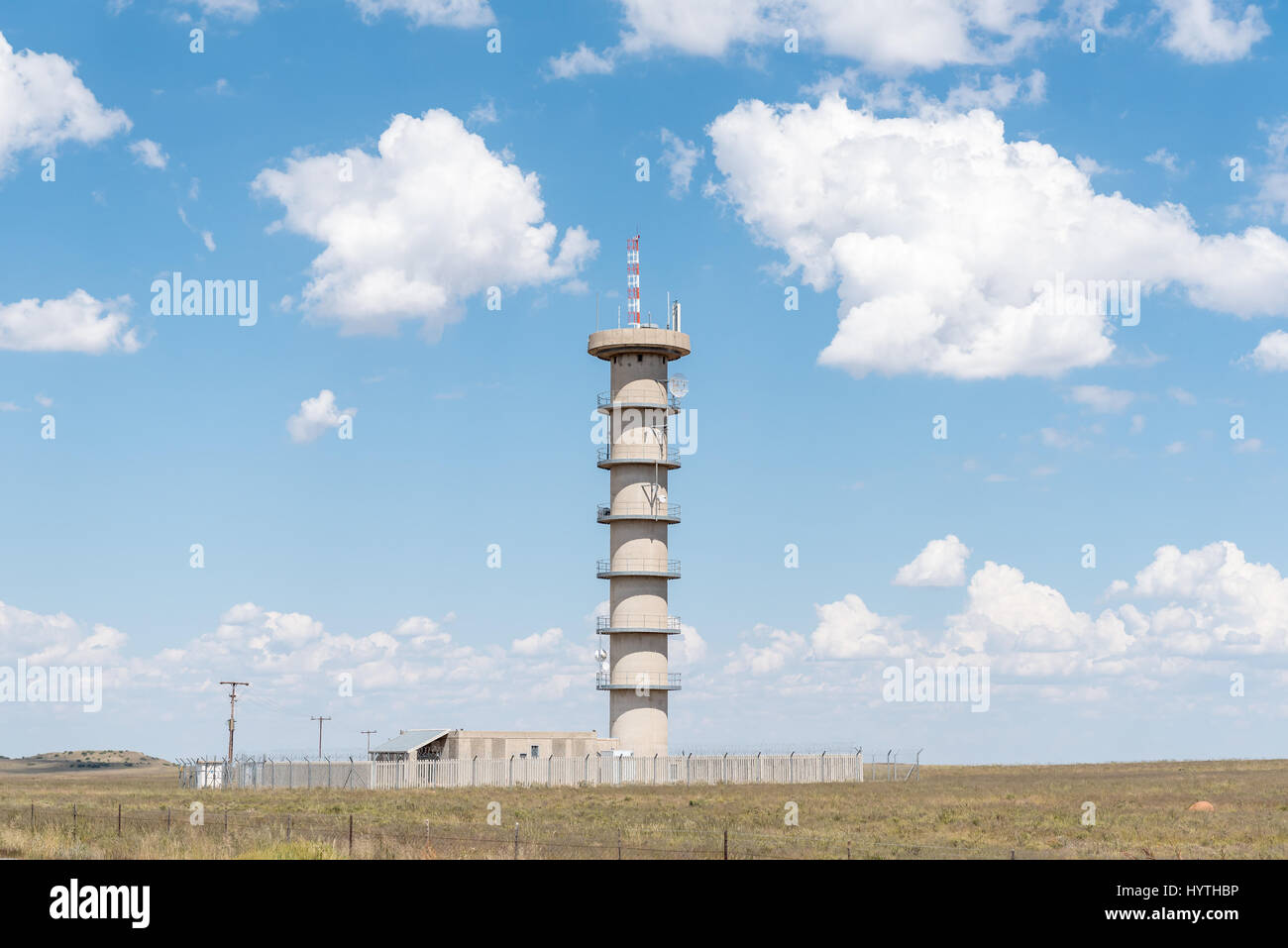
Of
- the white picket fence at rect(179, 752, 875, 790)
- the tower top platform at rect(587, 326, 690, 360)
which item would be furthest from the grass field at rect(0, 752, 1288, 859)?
the tower top platform at rect(587, 326, 690, 360)

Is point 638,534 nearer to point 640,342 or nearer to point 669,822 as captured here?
point 640,342

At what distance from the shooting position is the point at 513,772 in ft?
253

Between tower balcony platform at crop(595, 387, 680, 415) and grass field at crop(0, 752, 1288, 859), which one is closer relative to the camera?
grass field at crop(0, 752, 1288, 859)

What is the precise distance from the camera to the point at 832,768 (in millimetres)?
88000

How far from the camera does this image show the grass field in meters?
32.4

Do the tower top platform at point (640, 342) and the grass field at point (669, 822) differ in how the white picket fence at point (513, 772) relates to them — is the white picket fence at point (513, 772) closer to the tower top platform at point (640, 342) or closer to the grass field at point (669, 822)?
the grass field at point (669, 822)

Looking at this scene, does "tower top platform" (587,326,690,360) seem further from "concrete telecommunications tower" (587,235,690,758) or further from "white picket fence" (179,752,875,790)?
"white picket fence" (179,752,875,790)

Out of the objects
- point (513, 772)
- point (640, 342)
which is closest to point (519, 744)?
point (513, 772)

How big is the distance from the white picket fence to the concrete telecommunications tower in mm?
2052

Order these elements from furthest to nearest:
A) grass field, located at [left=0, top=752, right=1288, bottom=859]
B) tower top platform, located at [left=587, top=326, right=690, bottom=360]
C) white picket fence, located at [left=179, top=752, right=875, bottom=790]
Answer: tower top platform, located at [left=587, top=326, right=690, bottom=360], white picket fence, located at [left=179, top=752, right=875, bottom=790], grass field, located at [left=0, top=752, right=1288, bottom=859]
